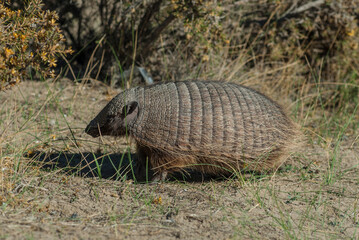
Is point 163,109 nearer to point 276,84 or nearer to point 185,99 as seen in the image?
point 185,99

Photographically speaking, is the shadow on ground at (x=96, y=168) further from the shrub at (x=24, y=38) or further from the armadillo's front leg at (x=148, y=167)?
the shrub at (x=24, y=38)

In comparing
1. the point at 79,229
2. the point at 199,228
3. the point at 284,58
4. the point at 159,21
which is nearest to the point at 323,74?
the point at 284,58

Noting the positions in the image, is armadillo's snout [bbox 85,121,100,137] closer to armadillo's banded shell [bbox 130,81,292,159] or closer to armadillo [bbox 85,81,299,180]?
armadillo [bbox 85,81,299,180]

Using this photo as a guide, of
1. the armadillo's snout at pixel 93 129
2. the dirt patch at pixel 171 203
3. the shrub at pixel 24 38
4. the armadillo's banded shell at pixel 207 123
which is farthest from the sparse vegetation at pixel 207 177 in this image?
Answer: the shrub at pixel 24 38

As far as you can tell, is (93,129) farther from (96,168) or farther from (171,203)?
(171,203)

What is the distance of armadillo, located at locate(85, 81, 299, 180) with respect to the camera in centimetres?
418

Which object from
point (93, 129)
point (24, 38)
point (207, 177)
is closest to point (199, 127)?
point (207, 177)

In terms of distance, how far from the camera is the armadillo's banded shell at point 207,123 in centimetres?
417

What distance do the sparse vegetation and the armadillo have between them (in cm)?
20

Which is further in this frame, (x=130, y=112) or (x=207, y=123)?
(x=130, y=112)

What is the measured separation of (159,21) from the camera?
7.02 meters

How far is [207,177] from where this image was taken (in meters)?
4.76

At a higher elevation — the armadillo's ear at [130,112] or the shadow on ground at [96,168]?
the armadillo's ear at [130,112]

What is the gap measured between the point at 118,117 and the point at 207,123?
90cm
